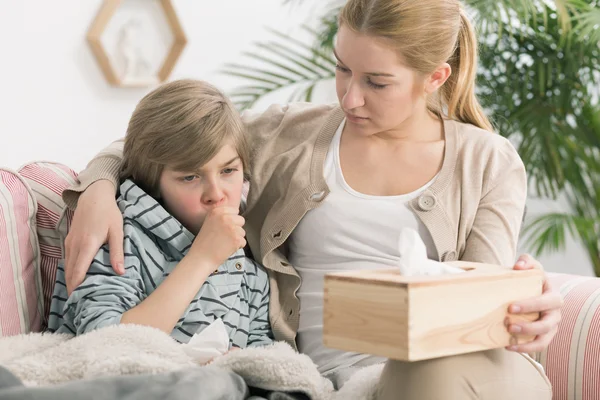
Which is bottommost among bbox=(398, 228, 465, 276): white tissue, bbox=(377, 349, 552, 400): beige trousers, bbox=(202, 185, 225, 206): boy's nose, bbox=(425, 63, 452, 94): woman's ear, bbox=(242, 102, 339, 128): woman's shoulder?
bbox=(377, 349, 552, 400): beige trousers

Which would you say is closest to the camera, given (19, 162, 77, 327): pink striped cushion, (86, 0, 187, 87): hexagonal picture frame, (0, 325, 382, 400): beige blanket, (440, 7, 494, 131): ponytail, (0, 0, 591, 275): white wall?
(0, 325, 382, 400): beige blanket

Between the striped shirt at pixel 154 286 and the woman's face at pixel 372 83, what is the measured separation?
0.36 m

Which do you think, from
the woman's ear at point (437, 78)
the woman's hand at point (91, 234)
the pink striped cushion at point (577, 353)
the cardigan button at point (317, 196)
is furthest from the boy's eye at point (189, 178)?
the pink striped cushion at point (577, 353)

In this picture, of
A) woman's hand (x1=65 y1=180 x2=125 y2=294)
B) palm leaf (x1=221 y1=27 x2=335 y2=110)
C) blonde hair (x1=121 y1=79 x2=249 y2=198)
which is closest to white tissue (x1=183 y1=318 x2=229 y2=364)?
woman's hand (x1=65 y1=180 x2=125 y2=294)

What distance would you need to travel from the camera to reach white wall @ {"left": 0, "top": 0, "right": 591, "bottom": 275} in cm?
284

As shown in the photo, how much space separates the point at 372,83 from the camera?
4.99 ft

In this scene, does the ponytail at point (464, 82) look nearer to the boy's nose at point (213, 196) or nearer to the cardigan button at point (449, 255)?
the cardigan button at point (449, 255)

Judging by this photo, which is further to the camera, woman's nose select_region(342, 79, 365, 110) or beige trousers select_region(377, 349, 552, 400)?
woman's nose select_region(342, 79, 365, 110)

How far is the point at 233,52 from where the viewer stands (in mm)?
3490

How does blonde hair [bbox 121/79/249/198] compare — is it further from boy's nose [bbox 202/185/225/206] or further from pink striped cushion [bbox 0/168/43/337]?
pink striped cushion [bbox 0/168/43/337]

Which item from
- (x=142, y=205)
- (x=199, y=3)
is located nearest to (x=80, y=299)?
(x=142, y=205)

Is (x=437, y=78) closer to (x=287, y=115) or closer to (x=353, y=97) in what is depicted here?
(x=353, y=97)

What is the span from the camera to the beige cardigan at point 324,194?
1533 mm

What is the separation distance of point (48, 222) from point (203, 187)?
0.33 metres
